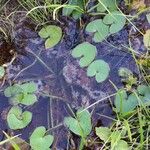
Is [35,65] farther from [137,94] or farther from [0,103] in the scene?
[137,94]

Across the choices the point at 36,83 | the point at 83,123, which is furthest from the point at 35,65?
the point at 83,123

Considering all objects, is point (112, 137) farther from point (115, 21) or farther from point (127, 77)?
point (115, 21)

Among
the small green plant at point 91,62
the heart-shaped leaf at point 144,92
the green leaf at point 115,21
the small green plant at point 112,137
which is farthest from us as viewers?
the green leaf at point 115,21

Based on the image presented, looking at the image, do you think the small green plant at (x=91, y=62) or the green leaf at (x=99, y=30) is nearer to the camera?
the small green plant at (x=91, y=62)

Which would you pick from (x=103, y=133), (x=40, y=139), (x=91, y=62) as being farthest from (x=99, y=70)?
(x=40, y=139)

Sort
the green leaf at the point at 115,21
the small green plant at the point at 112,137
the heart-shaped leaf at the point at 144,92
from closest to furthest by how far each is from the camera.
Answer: the small green plant at the point at 112,137 < the heart-shaped leaf at the point at 144,92 < the green leaf at the point at 115,21

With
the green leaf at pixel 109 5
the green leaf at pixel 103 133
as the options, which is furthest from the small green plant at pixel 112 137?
the green leaf at pixel 109 5

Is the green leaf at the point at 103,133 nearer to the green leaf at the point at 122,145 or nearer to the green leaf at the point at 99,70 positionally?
the green leaf at the point at 122,145
